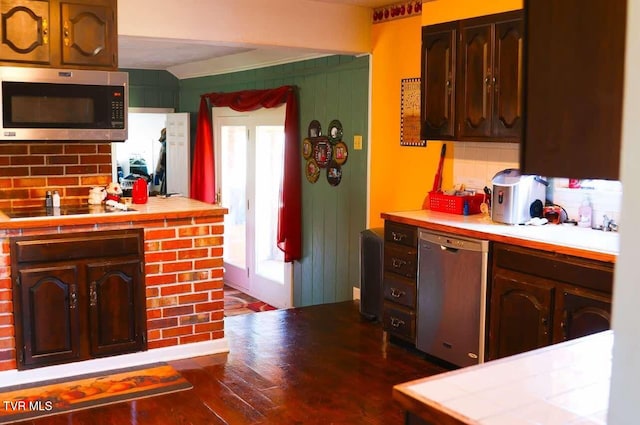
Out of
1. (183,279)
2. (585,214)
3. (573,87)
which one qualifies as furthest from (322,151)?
(573,87)

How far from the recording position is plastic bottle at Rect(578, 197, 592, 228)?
155 inches

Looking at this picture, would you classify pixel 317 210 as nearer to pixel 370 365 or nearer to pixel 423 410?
pixel 370 365

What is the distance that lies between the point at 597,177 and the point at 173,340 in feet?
11.5

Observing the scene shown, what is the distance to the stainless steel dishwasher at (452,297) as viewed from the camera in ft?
12.6

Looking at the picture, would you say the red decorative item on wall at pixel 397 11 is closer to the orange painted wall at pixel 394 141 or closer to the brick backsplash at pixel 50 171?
the orange painted wall at pixel 394 141

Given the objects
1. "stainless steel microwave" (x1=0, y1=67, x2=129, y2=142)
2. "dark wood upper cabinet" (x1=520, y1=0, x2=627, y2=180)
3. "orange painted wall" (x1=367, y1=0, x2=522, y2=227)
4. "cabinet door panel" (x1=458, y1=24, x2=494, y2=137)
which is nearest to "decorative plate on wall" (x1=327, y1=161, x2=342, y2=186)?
"orange painted wall" (x1=367, y1=0, x2=522, y2=227)

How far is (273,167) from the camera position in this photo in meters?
7.09

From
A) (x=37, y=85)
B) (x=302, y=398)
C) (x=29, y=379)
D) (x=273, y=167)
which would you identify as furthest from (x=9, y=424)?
(x=273, y=167)

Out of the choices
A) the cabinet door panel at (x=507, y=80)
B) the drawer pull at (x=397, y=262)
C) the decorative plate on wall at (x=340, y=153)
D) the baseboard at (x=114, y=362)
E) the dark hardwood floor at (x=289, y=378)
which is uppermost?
the cabinet door panel at (x=507, y=80)

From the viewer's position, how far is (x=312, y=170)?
6359 mm

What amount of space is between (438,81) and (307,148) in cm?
213

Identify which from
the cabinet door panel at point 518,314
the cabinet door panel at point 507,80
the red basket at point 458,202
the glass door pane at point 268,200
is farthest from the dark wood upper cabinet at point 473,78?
the glass door pane at point 268,200

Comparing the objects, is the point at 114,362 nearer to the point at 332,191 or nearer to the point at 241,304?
Result: the point at 332,191

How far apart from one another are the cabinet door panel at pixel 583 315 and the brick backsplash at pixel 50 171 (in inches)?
119
